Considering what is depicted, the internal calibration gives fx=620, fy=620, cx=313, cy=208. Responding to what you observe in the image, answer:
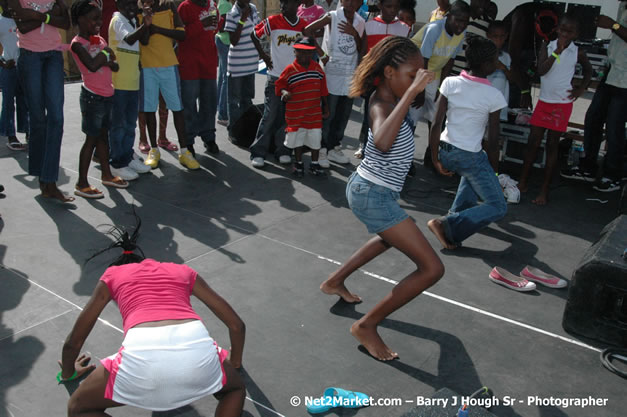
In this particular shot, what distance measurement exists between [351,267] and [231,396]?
68.5 inches

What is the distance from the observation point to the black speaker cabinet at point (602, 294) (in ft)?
12.4

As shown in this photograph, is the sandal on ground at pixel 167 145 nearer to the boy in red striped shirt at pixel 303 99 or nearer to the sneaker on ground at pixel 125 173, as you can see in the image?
the sneaker on ground at pixel 125 173

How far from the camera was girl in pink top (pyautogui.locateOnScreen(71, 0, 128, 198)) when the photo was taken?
19.0 ft

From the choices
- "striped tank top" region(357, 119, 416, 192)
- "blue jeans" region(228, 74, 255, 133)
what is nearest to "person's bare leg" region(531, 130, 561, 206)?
"striped tank top" region(357, 119, 416, 192)

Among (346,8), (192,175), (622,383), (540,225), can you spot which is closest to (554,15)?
(346,8)

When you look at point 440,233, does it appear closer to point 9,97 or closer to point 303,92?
point 303,92

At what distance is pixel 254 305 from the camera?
448 cm

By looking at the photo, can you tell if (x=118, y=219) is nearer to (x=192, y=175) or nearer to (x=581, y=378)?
(x=192, y=175)

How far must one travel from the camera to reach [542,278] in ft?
16.7

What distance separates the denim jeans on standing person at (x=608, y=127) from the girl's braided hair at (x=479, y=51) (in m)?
2.77

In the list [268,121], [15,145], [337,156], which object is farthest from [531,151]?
[15,145]

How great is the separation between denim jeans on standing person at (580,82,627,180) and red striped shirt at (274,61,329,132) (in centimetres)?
320

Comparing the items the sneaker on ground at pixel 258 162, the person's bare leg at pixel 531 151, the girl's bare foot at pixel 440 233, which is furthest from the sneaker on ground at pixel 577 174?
the sneaker on ground at pixel 258 162

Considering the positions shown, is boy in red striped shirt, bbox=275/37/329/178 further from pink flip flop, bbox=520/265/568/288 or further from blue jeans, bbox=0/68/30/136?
blue jeans, bbox=0/68/30/136
